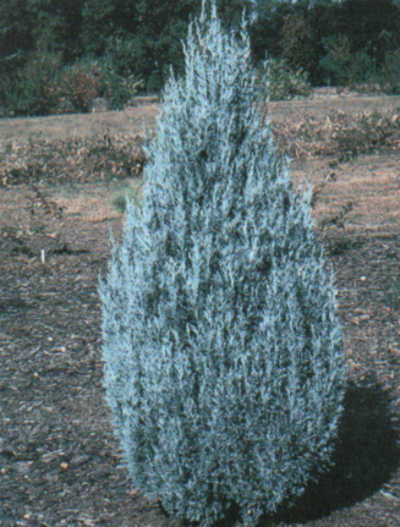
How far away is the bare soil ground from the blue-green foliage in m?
0.49

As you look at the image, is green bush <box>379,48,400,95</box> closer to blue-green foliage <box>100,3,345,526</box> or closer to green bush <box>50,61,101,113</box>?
green bush <box>50,61,101,113</box>

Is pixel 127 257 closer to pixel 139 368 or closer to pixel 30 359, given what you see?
pixel 139 368

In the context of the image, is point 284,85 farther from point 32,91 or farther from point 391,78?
point 32,91

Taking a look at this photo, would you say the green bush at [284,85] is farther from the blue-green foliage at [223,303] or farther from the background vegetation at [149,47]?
the blue-green foliage at [223,303]

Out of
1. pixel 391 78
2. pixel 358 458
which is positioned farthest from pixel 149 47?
pixel 358 458

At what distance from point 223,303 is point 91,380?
81.3 inches

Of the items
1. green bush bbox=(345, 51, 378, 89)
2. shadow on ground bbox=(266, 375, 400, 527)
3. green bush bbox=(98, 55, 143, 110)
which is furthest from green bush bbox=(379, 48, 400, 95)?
shadow on ground bbox=(266, 375, 400, 527)

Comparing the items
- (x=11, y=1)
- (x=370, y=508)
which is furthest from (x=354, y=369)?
(x=11, y=1)

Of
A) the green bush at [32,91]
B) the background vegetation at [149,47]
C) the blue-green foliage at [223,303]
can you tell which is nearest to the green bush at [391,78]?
the background vegetation at [149,47]

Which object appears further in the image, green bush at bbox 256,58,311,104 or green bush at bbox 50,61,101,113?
green bush at bbox 256,58,311,104

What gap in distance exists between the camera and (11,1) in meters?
37.1

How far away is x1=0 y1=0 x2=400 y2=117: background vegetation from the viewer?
16.6 m

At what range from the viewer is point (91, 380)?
423 cm

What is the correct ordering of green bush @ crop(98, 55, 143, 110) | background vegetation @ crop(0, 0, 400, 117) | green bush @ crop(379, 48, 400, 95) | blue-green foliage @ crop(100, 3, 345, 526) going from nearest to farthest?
blue-green foliage @ crop(100, 3, 345, 526) → background vegetation @ crop(0, 0, 400, 117) → green bush @ crop(98, 55, 143, 110) → green bush @ crop(379, 48, 400, 95)
